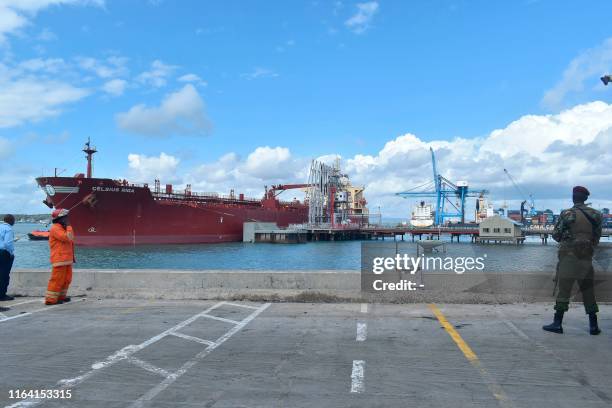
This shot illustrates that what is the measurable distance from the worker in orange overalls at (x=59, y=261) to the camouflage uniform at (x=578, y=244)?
25.3 feet

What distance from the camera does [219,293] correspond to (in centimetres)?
923

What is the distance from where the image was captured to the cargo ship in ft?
163

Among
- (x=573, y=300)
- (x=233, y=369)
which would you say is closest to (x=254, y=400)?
(x=233, y=369)

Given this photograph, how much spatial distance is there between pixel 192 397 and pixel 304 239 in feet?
248

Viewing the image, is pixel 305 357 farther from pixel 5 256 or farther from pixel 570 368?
pixel 5 256

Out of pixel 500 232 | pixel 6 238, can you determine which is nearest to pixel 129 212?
pixel 6 238

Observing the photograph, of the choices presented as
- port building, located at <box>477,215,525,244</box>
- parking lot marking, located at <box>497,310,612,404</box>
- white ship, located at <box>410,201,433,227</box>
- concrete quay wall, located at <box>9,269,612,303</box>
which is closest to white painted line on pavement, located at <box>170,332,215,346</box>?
concrete quay wall, located at <box>9,269,612,303</box>

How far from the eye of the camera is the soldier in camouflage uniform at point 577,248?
6.34 metres

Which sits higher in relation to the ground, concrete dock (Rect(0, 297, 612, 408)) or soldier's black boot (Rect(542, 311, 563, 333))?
soldier's black boot (Rect(542, 311, 563, 333))

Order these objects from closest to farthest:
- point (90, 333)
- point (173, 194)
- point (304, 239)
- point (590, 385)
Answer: point (590, 385), point (90, 333), point (173, 194), point (304, 239)

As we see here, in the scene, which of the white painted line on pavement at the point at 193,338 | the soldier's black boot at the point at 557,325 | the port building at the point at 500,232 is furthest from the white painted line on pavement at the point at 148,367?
the port building at the point at 500,232

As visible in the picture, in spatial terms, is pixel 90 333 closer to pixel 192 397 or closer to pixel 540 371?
pixel 192 397

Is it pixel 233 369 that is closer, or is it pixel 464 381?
pixel 464 381

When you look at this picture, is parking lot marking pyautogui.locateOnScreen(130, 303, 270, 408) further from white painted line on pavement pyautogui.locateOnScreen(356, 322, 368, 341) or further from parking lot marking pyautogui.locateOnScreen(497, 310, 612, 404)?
parking lot marking pyautogui.locateOnScreen(497, 310, 612, 404)
